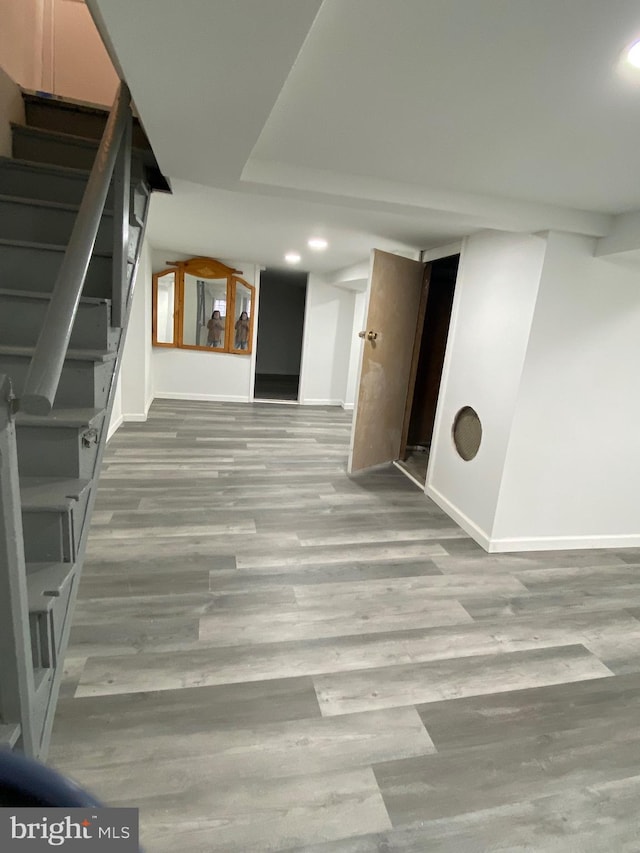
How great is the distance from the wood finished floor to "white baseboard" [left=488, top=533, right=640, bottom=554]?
0.21ft

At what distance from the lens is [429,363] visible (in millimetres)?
4598

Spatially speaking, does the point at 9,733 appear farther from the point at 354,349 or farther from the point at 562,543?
the point at 354,349

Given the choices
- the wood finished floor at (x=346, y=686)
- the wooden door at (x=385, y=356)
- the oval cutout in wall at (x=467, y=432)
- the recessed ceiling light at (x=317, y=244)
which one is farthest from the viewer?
the recessed ceiling light at (x=317, y=244)

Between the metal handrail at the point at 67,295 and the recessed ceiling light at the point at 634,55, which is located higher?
the recessed ceiling light at the point at 634,55

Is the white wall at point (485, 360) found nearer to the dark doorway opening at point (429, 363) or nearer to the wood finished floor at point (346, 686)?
the wood finished floor at point (346, 686)

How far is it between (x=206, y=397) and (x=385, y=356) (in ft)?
11.6

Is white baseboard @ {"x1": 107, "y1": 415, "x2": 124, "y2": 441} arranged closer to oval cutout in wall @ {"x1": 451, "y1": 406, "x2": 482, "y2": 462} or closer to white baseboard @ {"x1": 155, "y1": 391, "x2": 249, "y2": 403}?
white baseboard @ {"x1": 155, "y1": 391, "x2": 249, "y2": 403}

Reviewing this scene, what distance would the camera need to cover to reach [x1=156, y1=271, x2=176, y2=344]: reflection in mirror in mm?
5805

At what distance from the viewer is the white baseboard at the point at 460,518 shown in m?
2.79

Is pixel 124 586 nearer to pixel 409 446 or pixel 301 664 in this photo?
pixel 301 664

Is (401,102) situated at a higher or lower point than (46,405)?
higher

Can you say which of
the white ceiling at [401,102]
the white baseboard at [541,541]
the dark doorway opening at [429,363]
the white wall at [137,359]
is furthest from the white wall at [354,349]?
the white ceiling at [401,102]

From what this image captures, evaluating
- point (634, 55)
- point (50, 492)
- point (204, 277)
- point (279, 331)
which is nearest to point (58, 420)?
point (50, 492)

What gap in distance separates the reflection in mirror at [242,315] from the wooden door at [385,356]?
3.08 m
